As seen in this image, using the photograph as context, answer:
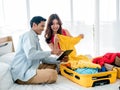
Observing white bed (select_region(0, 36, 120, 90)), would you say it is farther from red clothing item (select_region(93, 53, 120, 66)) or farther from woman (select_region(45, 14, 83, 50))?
woman (select_region(45, 14, 83, 50))

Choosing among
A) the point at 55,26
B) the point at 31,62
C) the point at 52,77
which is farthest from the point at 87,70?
the point at 55,26

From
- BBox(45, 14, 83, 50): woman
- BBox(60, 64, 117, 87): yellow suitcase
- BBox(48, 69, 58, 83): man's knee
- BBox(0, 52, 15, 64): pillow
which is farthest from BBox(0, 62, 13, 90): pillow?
BBox(45, 14, 83, 50): woman

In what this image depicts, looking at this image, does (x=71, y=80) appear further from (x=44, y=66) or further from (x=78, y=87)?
(x=44, y=66)

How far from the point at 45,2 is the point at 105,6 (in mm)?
1128

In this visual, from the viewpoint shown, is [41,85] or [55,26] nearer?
[41,85]

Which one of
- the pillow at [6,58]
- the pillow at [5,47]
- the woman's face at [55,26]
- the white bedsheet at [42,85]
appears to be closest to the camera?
the white bedsheet at [42,85]

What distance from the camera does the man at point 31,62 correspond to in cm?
229

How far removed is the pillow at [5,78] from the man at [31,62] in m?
0.10

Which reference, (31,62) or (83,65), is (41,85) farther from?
(83,65)

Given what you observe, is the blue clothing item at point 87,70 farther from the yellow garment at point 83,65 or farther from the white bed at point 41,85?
the white bed at point 41,85

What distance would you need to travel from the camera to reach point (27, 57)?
2.28m

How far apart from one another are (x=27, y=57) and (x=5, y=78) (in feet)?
0.99

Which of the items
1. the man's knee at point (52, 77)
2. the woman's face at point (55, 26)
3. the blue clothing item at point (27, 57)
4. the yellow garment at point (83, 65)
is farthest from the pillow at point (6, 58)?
the woman's face at point (55, 26)

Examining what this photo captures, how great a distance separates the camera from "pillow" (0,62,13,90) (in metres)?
2.11
